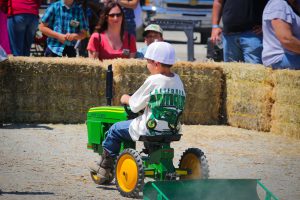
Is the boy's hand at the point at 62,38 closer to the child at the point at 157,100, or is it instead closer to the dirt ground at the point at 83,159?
the dirt ground at the point at 83,159

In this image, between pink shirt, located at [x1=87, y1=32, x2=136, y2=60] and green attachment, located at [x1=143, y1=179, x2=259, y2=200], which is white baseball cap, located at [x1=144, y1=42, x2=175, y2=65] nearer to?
green attachment, located at [x1=143, y1=179, x2=259, y2=200]

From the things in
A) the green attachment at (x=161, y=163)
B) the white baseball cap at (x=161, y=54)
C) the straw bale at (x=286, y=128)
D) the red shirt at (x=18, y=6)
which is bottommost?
the straw bale at (x=286, y=128)

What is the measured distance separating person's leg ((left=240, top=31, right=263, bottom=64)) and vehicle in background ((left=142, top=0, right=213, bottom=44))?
11313mm

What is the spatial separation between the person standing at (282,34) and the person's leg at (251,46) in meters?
0.60

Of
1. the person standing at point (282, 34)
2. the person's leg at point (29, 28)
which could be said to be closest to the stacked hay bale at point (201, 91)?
the person standing at point (282, 34)

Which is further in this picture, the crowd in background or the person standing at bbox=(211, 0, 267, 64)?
the person standing at bbox=(211, 0, 267, 64)

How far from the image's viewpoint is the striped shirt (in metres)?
13.9

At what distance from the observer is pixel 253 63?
1353cm

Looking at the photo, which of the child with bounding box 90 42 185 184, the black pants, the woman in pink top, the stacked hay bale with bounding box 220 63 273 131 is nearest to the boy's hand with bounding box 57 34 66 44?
the black pants

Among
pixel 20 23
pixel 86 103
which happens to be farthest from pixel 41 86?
pixel 20 23

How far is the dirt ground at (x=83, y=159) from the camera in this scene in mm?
8797

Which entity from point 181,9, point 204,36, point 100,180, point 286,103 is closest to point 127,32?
point 286,103

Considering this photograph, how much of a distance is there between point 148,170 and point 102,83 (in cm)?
474

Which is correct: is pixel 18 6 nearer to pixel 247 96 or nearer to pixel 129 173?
pixel 247 96
